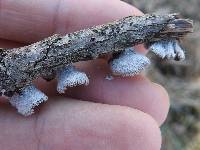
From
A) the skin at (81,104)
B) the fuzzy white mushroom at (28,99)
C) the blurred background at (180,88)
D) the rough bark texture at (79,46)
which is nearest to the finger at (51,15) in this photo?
the skin at (81,104)

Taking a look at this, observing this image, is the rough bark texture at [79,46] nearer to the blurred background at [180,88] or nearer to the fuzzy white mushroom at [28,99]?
the fuzzy white mushroom at [28,99]

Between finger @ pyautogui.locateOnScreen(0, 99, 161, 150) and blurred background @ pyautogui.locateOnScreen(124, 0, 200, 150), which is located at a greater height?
finger @ pyautogui.locateOnScreen(0, 99, 161, 150)

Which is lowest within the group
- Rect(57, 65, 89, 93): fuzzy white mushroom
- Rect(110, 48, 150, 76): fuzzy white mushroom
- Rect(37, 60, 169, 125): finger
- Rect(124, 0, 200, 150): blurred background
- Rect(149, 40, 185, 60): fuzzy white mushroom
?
Rect(124, 0, 200, 150): blurred background

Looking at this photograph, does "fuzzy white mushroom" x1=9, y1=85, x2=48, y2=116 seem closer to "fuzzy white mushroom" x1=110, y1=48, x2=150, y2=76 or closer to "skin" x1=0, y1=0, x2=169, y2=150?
"skin" x1=0, y1=0, x2=169, y2=150

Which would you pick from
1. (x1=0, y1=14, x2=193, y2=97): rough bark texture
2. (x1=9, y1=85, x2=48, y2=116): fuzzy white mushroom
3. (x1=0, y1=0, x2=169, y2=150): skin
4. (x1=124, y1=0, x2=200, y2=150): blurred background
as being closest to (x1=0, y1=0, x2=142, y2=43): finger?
(x1=0, y1=0, x2=169, y2=150): skin

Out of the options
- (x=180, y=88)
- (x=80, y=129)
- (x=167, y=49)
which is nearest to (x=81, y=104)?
(x=80, y=129)

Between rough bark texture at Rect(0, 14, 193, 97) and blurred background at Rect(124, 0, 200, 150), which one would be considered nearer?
rough bark texture at Rect(0, 14, 193, 97)

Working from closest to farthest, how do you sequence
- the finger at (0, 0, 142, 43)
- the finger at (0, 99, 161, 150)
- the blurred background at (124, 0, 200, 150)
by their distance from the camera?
the finger at (0, 99, 161, 150), the finger at (0, 0, 142, 43), the blurred background at (124, 0, 200, 150)

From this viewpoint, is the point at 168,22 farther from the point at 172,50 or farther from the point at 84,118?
the point at 84,118
